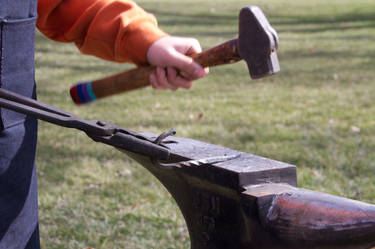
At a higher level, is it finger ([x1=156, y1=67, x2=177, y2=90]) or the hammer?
the hammer

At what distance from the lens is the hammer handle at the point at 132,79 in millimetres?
1753

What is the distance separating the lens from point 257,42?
1.64 meters

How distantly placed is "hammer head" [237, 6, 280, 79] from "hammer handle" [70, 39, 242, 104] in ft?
0.21

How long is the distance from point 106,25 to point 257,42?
1.78 feet

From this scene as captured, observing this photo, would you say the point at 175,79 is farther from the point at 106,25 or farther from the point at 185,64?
the point at 106,25

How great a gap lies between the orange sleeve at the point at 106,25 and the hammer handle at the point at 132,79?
5cm

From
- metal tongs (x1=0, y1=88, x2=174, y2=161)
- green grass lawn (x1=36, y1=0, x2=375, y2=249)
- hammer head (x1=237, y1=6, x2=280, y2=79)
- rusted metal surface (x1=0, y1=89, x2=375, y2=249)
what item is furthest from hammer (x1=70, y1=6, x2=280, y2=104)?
green grass lawn (x1=36, y1=0, x2=375, y2=249)

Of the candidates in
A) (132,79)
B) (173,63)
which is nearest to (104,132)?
(173,63)

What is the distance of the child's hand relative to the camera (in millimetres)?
1807

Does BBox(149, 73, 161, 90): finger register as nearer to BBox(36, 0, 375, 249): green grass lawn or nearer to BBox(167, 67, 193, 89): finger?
BBox(167, 67, 193, 89): finger

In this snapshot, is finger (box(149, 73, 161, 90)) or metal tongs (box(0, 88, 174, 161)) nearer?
metal tongs (box(0, 88, 174, 161))

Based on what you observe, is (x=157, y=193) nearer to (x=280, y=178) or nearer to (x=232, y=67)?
(x=280, y=178)

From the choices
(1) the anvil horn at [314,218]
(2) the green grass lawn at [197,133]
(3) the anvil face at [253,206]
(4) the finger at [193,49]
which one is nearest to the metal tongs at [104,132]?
(3) the anvil face at [253,206]

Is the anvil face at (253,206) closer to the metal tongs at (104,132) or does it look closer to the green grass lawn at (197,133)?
the metal tongs at (104,132)
